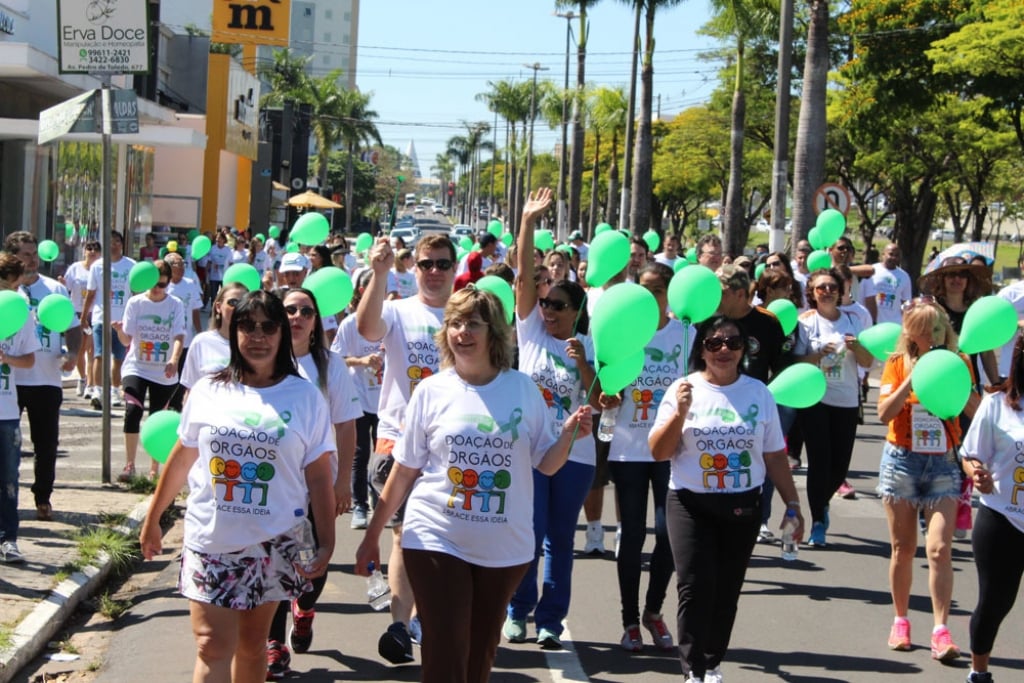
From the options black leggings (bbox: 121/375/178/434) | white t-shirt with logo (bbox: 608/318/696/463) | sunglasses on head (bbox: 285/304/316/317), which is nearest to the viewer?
sunglasses on head (bbox: 285/304/316/317)

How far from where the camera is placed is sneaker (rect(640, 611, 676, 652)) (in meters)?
7.02

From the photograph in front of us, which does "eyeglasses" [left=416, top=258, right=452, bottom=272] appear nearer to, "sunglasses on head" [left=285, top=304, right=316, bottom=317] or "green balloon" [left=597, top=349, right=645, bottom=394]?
"sunglasses on head" [left=285, top=304, right=316, bottom=317]

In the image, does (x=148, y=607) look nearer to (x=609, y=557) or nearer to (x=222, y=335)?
(x=222, y=335)

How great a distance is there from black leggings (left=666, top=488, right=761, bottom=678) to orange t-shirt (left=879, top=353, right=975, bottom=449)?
153cm

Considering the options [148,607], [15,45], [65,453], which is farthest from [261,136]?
[148,607]

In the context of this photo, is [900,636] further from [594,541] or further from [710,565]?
[594,541]

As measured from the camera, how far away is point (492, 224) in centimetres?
2028

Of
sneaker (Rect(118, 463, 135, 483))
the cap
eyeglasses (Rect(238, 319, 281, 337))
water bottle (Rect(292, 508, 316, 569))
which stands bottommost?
sneaker (Rect(118, 463, 135, 483))

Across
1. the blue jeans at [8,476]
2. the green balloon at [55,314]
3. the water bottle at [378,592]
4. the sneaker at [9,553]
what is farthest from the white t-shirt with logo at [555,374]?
the green balloon at [55,314]

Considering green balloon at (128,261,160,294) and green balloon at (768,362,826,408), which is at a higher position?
green balloon at (128,261,160,294)

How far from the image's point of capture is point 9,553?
321 inches

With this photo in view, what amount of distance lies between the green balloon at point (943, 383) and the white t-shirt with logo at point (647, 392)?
137 cm

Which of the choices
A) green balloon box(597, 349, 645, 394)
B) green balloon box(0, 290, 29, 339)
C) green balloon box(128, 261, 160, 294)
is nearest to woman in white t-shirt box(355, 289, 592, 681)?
green balloon box(597, 349, 645, 394)

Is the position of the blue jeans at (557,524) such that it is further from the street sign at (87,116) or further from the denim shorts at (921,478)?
the street sign at (87,116)
